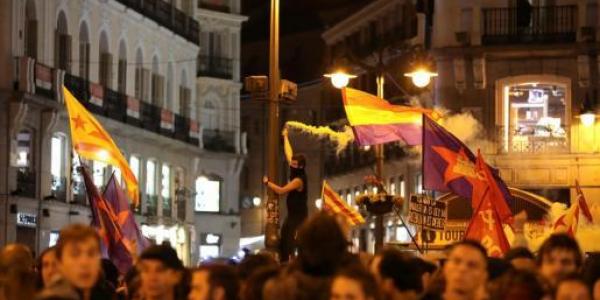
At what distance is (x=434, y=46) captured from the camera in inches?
1937

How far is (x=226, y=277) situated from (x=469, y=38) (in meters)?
37.1

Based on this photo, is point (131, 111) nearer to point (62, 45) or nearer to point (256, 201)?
point (62, 45)

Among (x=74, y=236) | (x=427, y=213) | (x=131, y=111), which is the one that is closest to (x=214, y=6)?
(x=131, y=111)

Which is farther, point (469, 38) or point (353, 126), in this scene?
point (469, 38)

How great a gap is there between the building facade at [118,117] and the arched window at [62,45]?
0.03 metres

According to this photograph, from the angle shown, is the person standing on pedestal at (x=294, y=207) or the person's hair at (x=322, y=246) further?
the person standing on pedestal at (x=294, y=207)

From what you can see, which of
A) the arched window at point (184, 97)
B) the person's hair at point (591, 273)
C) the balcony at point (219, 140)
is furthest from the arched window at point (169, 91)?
the person's hair at point (591, 273)

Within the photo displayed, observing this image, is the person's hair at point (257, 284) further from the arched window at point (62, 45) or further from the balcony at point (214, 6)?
the balcony at point (214, 6)

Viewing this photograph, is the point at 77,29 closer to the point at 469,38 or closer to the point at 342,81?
the point at 469,38

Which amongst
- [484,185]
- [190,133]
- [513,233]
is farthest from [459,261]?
[190,133]

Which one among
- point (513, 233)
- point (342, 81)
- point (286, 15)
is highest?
point (286, 15)

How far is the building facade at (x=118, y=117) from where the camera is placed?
49188 millimetres

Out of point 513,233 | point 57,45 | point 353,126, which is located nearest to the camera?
point 513,233

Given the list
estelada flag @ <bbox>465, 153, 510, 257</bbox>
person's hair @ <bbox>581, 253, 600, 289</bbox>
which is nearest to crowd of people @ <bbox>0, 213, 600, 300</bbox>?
person's hair @ <bbox>581, 253, 600, 289</bbox>
